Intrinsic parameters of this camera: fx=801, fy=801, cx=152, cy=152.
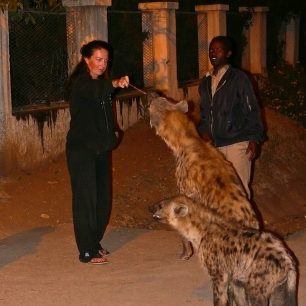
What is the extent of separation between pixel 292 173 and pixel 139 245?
243 inches

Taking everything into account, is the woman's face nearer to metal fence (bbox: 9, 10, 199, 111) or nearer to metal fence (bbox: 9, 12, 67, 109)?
metal fence (bbox: 9, 10, 199, 111)

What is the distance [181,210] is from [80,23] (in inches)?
247

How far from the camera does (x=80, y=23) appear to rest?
1126cm

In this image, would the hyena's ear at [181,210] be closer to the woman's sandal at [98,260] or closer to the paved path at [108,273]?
the paved path at [108,273]

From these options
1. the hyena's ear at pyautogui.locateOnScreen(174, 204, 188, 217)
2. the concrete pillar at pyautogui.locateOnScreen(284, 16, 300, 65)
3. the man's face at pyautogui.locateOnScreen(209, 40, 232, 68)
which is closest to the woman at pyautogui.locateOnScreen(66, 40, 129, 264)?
the man's face at pyautogui.locateOnScreen(209, 40, 232, 68)

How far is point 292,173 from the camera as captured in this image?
13.3 m

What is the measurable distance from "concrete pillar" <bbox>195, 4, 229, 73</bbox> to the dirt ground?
8.85ft

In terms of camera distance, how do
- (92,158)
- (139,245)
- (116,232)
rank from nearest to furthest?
(92,158), (139,245), (116,232)

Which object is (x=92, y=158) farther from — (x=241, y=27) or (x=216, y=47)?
(x=241, y=27)

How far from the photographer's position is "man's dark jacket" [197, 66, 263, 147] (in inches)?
271

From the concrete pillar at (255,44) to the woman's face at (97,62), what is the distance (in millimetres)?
12689

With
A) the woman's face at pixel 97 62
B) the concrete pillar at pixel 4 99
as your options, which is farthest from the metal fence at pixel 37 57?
the woman's face at pixel 97 62

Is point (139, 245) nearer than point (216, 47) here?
No

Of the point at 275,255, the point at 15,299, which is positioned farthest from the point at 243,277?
the point at 15,299
